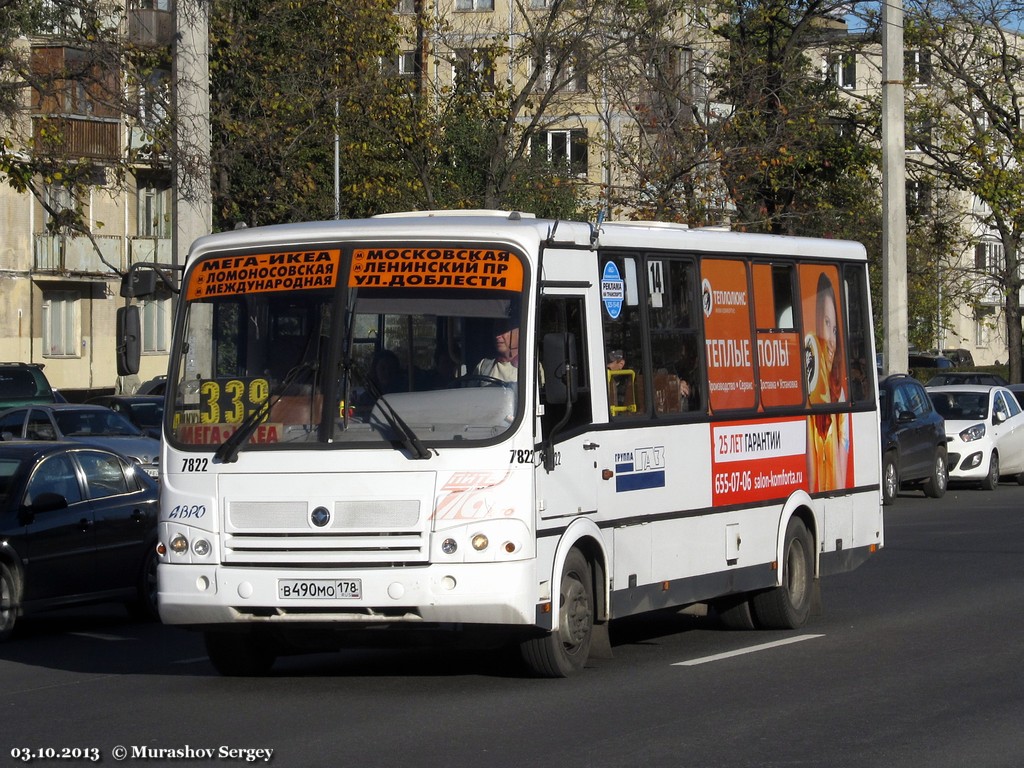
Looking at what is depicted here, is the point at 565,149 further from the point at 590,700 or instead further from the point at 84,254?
the point at 590,700

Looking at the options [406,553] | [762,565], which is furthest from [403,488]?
[762,565]

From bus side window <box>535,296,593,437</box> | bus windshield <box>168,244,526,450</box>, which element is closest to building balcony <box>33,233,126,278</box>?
bus windshield <box>168,244,526,450</box>

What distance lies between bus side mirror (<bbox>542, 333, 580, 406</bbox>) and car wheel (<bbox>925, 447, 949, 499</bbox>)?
18.9 m

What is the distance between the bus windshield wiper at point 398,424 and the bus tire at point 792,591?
3992mm

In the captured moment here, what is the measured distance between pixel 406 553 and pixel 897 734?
2707 millimetres

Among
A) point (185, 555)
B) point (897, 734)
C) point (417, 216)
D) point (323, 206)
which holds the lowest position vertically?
point (897, 734)

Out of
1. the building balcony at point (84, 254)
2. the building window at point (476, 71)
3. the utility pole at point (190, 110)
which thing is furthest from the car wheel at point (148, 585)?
the building balcony at point (84, 254)

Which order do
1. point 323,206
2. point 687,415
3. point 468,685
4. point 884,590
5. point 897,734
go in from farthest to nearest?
point 323,206 < point 884,590 < point 687,415 < point 468,685 < point 897,734

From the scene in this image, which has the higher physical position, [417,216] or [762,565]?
[417,216]

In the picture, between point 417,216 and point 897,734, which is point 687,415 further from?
point 897,734

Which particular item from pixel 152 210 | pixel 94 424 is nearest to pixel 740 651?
pixel 94 424

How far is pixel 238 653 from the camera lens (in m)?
10.4

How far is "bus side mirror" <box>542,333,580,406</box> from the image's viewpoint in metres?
9.46

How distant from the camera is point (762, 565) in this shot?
12148 millimetres
